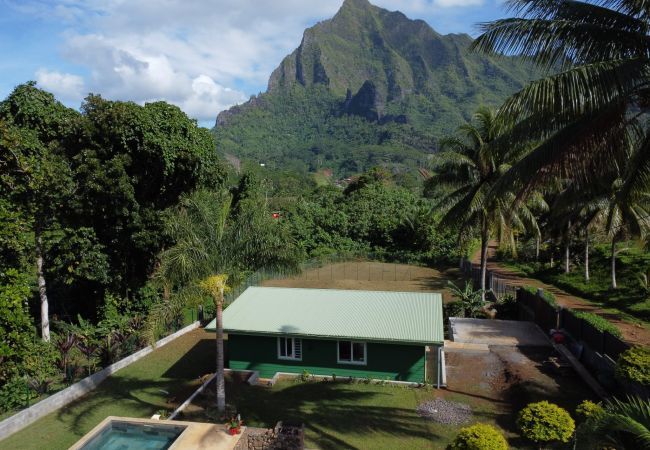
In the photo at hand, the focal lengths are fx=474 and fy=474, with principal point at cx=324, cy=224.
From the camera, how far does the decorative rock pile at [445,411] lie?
12867mm

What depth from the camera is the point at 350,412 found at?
13.4 metres

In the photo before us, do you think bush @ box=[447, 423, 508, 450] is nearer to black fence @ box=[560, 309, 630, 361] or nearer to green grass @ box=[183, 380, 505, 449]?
green grass @ box=[183, 380, 505, 449]

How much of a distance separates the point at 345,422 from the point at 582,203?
1957cm

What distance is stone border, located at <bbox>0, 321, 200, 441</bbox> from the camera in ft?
42.0

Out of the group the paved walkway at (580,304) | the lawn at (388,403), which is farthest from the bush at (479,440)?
the paved walkway at (580,304)

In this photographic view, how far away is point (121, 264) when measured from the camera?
23.7m

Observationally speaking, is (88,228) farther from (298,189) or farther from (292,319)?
(298,189)

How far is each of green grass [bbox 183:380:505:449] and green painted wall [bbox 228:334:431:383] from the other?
1.98ft

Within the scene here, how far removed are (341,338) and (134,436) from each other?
21.7ft

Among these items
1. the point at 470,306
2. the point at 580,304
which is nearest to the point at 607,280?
the point at 580,304

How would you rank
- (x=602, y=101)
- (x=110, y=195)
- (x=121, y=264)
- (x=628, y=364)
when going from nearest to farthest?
(x=602, y=101)
(x=628, y=364)
(x=110, y=195)
(x=121, y=264)

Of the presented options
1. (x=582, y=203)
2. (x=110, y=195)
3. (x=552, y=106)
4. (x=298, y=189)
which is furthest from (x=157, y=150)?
(x=298, y=189)

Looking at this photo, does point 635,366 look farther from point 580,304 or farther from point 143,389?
point 143,389

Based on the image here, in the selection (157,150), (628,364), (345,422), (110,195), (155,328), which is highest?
(157,150)
